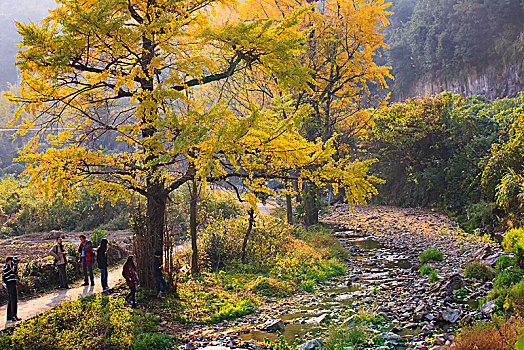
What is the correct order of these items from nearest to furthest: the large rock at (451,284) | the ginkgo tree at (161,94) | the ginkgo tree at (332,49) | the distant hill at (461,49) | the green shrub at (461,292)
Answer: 1. the ginkgo tree at (161,94)
2. the green shrub at (461,292)
3. the large rock at (451,284)
4. the ginkgo tree at (332,49)
5. the distant hill at (461,49)

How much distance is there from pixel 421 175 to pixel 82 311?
1998 centimetres

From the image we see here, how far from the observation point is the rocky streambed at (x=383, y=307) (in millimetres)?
6531

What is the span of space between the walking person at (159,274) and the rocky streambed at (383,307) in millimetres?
1541

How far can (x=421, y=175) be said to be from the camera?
22.5 m

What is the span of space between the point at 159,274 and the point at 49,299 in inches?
112

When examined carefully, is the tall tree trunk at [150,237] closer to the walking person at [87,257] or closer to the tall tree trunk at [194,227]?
the tall tree trunk at [194,227]

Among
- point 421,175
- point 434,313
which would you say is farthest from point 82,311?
point 421,175

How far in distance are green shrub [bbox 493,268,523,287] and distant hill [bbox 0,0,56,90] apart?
6517cm

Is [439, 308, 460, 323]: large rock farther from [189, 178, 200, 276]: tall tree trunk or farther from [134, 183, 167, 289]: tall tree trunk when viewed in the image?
[189, 178, 200, 276]: tall tree trunk

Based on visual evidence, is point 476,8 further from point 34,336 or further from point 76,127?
point 34,336

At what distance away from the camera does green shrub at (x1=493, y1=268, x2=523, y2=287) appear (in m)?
7.52

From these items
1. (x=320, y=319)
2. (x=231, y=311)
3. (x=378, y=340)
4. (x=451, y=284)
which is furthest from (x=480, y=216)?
(x=231, y=311)

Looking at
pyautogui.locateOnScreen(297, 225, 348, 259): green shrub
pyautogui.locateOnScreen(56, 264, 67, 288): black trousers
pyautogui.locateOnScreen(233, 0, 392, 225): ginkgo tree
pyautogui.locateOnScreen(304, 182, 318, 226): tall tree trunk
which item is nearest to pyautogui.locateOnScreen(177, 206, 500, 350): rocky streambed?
pyautogui.locateOnScreen(297, 225, 348, 259): green shrub

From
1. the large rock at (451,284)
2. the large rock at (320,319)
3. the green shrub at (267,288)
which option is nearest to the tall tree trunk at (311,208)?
the green shrub at (267,288)
